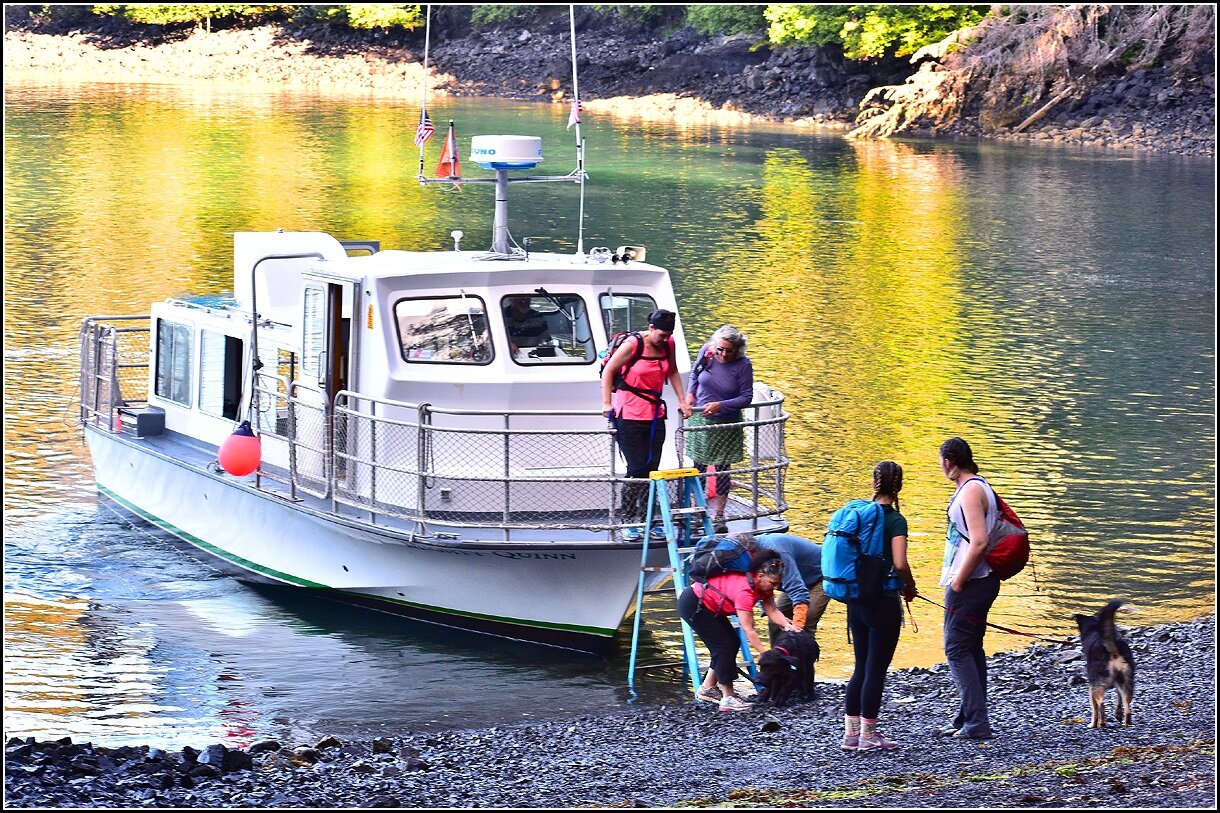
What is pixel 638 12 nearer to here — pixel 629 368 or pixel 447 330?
pixel 447 330

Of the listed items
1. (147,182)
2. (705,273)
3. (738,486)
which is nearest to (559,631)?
(738,486)

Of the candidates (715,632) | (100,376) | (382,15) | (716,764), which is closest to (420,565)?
(715,632)

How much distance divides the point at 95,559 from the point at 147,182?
105 feet

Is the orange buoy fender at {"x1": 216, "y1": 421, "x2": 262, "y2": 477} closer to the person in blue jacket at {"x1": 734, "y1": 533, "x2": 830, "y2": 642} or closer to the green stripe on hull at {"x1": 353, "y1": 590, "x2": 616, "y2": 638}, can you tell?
the green stripe on hull at {"x1": 353, "y1": 590, "x2": 616, "y2": 638}

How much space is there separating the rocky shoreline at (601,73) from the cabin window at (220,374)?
48.9 m

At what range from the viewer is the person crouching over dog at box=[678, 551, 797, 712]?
445 inches

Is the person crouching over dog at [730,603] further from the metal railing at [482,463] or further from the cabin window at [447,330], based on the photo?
the cabin window at [447,330]

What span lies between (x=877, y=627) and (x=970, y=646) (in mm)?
732

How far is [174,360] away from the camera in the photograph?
54.3ft

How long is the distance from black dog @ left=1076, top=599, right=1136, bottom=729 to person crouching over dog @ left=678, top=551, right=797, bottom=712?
2135 millimetres

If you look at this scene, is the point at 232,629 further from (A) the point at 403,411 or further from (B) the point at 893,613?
(B) the point at 893,613

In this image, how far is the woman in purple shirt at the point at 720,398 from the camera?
12930 mm

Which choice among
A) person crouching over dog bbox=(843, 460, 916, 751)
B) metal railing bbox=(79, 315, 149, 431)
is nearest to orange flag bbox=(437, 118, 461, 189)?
metal railing bbox=(79, 315, 149, 431)

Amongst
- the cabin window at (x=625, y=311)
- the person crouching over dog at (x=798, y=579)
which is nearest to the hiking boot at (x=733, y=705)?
the person crouching over dog at (x=798, y=579)
